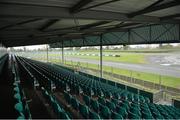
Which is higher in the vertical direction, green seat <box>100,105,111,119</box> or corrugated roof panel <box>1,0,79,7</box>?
corrugated roof panel <box>1,0,79,7</box>

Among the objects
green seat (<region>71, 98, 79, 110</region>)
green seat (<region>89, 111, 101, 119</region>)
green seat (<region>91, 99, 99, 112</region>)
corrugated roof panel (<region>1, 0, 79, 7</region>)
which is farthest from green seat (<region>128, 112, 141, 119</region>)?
corrugated roof panel (<region>1, 0, 79, 7</region>)

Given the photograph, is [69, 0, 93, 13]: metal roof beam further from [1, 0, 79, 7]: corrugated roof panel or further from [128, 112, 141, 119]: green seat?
[128, 112, 141, 119]: green seat

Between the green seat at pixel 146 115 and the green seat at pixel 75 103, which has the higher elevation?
the green seat at pixel 75 103

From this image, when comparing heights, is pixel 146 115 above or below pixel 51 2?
below

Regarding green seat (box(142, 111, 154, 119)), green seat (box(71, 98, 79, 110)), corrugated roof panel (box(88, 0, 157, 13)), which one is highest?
corrugated roof panel (box(88, 0, 157, 13))

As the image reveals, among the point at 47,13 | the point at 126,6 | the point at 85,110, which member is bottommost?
the point at 85,110

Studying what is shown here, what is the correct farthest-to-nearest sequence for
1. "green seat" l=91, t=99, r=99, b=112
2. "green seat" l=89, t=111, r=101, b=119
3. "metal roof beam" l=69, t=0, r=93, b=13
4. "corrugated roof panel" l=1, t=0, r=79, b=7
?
"green seat" l=91, t=99, r=99, b=112 → "metal roof beam" l=69, t=0, r=93, b=13 → "corrugated roof panel" l=1, t=0, r=79, b=7 → "green seat" l=89, t=111, r=101, b=119

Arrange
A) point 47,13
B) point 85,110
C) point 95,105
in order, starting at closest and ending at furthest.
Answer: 1. point 85,110
2. point 47,13
3. point 95,105

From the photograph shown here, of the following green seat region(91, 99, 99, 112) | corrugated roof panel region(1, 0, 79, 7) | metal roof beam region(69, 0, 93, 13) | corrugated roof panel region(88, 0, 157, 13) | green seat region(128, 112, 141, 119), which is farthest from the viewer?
corrugated roof panel region(88, 0, 157, 13)

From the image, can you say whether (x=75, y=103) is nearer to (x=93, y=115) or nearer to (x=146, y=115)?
(x=93, y=115)

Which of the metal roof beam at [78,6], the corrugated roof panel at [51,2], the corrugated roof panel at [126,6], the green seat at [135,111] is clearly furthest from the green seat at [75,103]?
the corrugated roof panel at [126,6]

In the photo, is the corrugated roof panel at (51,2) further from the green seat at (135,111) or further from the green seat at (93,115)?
the green seat at (135,111)

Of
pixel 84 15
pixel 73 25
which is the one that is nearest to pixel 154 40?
pixel 73 25

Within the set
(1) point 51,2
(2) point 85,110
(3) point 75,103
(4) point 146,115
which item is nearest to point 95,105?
(3) point 75,103
